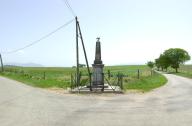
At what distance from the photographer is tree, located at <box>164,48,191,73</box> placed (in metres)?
113

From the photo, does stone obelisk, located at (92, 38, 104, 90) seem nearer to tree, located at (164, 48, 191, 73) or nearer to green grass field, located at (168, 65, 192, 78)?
green grass field, located at (168, 65, 192, 78)

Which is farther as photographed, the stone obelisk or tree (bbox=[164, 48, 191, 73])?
tree (bbox=[164, 48, 191, 73])

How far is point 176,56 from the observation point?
11275 centimetres

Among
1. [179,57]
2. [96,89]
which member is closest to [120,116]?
[96,89]

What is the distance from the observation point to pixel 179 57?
113 m

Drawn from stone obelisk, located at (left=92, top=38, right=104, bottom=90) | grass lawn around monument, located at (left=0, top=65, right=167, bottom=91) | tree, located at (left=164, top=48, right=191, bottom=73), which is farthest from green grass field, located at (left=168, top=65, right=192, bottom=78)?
stone obelisk, located at (left=92, top=38, right=104, bottom=90)

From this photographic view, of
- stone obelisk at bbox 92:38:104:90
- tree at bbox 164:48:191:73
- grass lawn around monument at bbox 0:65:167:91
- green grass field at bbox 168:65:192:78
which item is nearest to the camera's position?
stone obelisk at bbox 92:38:104:90

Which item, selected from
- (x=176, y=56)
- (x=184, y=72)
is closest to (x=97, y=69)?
(x=184, y=72)

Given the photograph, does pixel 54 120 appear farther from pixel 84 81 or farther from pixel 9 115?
pixel 84 81

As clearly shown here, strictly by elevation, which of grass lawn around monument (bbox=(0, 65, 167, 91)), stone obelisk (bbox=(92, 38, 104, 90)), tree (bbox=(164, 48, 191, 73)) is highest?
tree (bbox=(164, 48, 191, 73))

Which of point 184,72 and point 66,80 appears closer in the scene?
point 66,80

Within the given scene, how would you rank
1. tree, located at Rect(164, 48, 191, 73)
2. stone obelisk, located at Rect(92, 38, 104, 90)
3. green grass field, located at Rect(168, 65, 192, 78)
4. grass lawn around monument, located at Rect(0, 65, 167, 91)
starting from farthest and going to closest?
tree, located at Rect(164, 48, 191, 73)
green grass field, located at Rect(168, 65, 192, 78)
grass lawn around monument, located at Rect(0, 65, 167, 91)
stone obelisk, located at Rect(92, 38, 104, 90)

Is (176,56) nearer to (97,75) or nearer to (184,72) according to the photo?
(184,72)

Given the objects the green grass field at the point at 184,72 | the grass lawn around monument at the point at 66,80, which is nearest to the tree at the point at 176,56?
the green grass field at the point at 184,72
